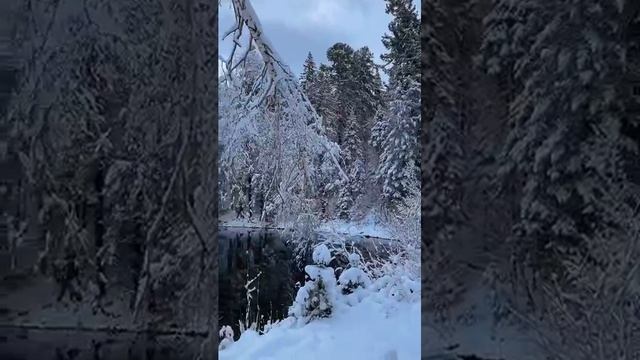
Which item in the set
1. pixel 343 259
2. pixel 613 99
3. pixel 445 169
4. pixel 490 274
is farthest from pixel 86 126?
pixel 343 259

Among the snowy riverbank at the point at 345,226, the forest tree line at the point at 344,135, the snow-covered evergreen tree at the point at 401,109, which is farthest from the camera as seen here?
the snow-covered evergreen tree at the point at 401,109

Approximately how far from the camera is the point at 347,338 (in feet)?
12.7

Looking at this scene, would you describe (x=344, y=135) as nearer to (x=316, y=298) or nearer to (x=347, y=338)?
(x=316, y=298)

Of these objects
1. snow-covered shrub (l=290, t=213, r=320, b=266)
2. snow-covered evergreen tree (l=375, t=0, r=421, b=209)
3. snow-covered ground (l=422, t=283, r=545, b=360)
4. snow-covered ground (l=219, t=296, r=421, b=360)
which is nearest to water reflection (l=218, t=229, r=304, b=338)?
snow-covered shrub (l=290, t=213, r=320, b=266)

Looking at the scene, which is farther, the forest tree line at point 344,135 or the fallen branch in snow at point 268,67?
the forest tree line at point 344,135

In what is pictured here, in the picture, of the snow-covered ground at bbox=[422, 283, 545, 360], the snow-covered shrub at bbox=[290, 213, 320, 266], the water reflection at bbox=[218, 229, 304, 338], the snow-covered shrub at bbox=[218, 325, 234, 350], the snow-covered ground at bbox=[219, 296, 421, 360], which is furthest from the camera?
the water reflection at bbox=[218, 229, 304, 338]

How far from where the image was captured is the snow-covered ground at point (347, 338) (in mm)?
3492

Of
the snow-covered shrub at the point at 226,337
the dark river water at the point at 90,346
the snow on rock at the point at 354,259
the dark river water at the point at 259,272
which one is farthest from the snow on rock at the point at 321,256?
the dark river water at the point at 90,346

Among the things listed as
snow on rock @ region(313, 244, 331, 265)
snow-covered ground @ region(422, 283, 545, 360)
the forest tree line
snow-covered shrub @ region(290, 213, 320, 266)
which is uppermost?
the forest tree line

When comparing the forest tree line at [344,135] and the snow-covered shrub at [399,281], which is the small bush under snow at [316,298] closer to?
the snow-covered shrub at [399,281]

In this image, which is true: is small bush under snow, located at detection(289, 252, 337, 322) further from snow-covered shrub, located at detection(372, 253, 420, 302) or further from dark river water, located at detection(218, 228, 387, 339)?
dark river water, located at detection(218, 228, 387, 339)

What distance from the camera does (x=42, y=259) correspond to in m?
1.37

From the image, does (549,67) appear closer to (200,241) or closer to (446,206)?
(446,206)

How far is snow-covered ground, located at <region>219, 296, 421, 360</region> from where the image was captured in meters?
3.49
